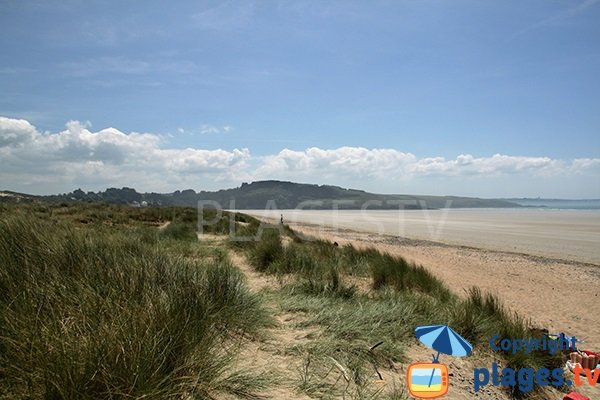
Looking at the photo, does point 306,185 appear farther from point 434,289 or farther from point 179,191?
point 434,289

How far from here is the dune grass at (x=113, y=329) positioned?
2.35m

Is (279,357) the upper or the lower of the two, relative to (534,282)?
upper

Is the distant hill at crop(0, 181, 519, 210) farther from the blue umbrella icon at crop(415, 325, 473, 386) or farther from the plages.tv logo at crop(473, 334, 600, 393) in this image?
the blue umbrella icon at crop(415, 325, 473, 386)

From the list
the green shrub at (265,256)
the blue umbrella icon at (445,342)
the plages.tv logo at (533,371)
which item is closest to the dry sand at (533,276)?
the plages.tv logo at (533,371)

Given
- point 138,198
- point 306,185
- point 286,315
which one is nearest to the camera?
point 286,315

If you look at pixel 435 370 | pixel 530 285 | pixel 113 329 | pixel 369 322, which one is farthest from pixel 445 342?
pixel 530 285

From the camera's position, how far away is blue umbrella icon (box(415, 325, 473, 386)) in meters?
3.33

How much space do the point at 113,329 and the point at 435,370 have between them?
2.49m

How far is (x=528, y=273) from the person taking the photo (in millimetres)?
13797

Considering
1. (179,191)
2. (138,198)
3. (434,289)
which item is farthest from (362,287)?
(179,191)

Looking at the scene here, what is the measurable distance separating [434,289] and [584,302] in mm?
4661

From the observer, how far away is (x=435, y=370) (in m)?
3.23

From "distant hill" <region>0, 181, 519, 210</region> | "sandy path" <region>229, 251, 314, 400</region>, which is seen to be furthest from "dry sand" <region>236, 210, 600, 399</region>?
"distant hill" <region>0, 181, 519, 210</region>

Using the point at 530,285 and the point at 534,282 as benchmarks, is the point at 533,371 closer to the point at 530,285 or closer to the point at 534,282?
the point at 530,285
